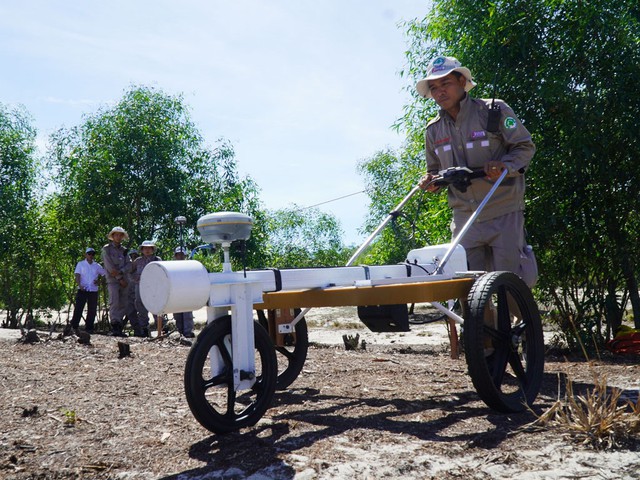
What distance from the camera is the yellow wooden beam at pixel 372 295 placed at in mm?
3854

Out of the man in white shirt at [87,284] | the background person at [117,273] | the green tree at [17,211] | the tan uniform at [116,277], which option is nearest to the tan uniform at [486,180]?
the background person at [117,273]

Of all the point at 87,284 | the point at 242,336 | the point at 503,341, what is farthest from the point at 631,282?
the point at 87,284

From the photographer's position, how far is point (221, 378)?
11.8 feet

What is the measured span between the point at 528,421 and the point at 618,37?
575 centimetres

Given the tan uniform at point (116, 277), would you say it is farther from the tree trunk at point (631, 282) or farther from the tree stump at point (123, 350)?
the tree trunk at point (631, 282)

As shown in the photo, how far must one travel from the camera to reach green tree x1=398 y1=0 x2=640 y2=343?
7.89 m

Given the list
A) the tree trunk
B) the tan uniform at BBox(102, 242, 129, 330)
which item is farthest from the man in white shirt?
the tree trunk

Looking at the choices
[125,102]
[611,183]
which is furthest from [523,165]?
[125,102]

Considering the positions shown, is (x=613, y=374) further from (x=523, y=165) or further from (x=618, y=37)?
(x=618, y=37)

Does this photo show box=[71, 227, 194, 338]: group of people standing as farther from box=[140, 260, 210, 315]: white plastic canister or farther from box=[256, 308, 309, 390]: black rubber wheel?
box=[140, 260, 210, 315]: white plastic canister

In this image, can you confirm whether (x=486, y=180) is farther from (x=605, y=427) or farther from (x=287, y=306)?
(x=605, y=427)

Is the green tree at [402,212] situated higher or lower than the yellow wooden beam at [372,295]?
higher

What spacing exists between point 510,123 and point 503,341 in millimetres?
1624

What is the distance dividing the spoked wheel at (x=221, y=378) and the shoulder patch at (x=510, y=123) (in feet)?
7.79
